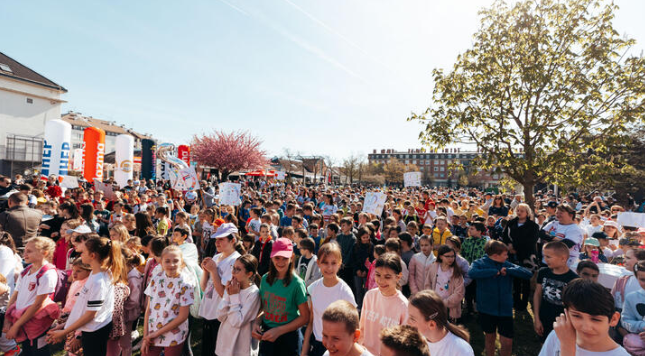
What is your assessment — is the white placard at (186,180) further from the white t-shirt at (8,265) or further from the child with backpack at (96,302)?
the child with backpack at (96,302)

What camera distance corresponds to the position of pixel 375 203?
32.0 ft

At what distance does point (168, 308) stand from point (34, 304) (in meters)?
1.52

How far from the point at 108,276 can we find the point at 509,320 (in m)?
4.67

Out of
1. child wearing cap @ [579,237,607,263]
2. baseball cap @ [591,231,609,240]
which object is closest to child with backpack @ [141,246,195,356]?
child wearing cap @ [579,237,607,263]

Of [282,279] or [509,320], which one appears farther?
[509,320]

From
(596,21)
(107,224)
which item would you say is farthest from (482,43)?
(107,224)

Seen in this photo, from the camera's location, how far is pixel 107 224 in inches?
299

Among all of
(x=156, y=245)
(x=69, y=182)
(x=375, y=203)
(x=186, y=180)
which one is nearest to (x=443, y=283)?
(x=156, y=245)

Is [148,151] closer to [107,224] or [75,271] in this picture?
[107,224]

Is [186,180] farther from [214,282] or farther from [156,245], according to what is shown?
→ [214,282]

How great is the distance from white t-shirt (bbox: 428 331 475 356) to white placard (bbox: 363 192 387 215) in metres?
7.42

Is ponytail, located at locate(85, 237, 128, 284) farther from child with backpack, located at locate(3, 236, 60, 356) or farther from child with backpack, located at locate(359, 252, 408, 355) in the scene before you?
child with backpack, located at locate(359, 252, 408, 355)

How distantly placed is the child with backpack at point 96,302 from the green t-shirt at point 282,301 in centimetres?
164

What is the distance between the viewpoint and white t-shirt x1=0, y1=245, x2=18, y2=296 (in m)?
3.96
